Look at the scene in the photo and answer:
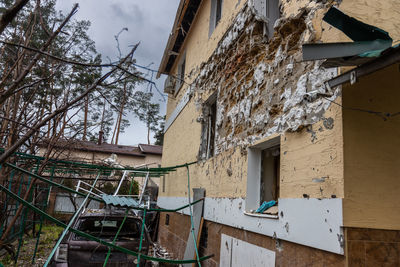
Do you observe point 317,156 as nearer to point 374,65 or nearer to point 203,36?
point 374,65

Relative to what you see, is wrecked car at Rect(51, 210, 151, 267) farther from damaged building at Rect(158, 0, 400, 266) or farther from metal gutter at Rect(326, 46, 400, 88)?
metal gutter at Rect(326, 46, 400, 88)

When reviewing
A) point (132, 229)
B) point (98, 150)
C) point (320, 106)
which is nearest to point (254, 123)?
point (320, 106)

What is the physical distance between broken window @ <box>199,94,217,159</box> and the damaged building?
27.9 inches

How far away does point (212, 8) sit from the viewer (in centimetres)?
788

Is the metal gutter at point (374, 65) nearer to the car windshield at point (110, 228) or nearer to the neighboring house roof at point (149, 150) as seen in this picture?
the car windshield at point (110, 228)

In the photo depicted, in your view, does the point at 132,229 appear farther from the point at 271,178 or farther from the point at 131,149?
the point at 131,149

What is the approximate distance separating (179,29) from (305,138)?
27.4ft

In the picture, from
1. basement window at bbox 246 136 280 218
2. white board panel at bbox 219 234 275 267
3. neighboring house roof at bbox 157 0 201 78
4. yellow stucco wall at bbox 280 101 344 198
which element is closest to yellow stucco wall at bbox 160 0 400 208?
yellow stucco wall at bbox 280 101 344 198

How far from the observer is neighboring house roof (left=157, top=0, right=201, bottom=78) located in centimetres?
930

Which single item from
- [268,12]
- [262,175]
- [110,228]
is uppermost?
[268,12]

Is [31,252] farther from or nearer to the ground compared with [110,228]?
nearer to the ground

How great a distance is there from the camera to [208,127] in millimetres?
7121

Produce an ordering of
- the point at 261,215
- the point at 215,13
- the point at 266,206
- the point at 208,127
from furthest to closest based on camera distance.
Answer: the point at 215,13
the point at 208,127
the point at 266,206
the point at 261,215

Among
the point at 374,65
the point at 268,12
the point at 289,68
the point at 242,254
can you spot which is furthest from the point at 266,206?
the point at 268,12
